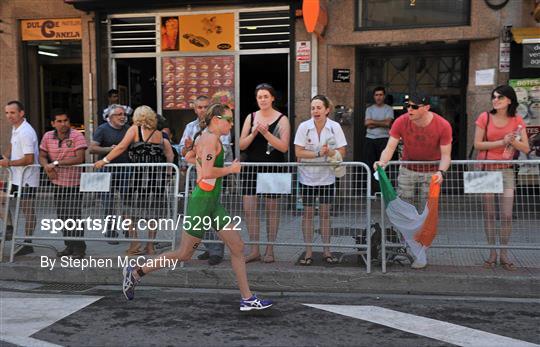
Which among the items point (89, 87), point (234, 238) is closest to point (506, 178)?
point (234, 238)

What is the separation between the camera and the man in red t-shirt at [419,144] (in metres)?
5.53

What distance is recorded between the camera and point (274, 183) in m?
5.92

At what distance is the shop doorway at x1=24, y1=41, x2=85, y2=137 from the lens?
10.8m

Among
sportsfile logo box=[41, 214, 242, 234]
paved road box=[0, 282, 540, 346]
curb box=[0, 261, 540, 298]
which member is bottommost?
paved road box=[0, 282, 540, 346]

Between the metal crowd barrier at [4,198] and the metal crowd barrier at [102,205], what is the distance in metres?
0.13

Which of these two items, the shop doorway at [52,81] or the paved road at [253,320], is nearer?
the paved road at [253,320]

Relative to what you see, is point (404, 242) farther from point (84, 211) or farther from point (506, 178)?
point (84, 211)

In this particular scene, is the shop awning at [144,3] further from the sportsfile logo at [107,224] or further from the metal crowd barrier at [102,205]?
the sportsfile logo at [107,224]

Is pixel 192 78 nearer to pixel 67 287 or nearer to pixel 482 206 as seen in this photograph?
pixel 67 287

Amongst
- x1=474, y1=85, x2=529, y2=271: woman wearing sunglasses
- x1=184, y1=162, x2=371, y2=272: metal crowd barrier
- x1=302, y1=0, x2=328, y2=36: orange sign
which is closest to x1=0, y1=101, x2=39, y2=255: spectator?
x1=184, y1=162, x2=371, y2=272: metal crowd barrier

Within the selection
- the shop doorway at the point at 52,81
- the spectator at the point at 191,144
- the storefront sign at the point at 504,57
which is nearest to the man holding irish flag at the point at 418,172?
the spectator at the point at 191,144

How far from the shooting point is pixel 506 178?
5.63 m

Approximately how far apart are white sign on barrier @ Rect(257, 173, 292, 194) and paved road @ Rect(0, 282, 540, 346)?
115cm

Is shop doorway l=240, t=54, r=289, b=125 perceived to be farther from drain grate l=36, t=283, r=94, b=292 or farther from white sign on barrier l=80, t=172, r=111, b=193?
drain grate l=36, t=283, r=94, b=292
